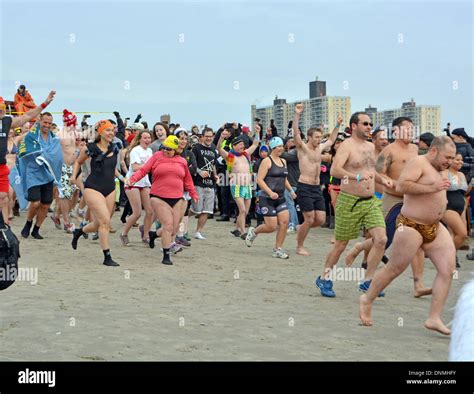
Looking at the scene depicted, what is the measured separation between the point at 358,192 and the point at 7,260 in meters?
4.54

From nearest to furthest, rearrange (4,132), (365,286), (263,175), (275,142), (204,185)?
(365,286), (4,132), (263,175), (275,142), (204,185)

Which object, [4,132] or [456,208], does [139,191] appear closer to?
[4,132]

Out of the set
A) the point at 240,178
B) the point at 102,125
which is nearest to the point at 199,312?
the point at 102,125

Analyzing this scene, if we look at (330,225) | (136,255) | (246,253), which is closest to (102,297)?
(136,255)

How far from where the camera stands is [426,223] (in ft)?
25.3

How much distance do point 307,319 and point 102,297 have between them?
2424mm

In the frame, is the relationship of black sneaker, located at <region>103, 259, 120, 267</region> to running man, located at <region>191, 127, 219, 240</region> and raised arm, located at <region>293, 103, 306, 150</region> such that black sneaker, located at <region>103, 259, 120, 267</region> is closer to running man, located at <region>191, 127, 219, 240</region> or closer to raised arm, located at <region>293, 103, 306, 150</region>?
raised arm, located at <region>293, 103, 306, 150</region>

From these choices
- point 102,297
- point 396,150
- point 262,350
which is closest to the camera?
point 262,350

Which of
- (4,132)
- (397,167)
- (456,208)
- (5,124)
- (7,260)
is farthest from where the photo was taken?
(456,208)

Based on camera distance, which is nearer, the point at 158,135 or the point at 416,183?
the point at 416,183

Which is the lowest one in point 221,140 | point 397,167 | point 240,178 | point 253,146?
point 240,178

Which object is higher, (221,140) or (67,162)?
(221,140)

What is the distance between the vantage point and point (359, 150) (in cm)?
948
